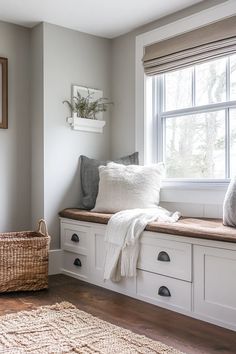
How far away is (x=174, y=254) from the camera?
270cm

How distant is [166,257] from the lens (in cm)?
275

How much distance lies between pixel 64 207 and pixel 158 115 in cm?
120

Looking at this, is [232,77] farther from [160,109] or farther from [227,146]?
[160,109]

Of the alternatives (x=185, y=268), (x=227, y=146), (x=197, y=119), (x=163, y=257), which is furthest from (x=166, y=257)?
(x=197, y=119)

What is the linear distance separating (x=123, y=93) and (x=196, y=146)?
3.23 feet

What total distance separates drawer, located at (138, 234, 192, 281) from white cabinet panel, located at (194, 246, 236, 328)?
0.07 m

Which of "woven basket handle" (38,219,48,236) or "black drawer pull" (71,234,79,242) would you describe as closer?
"woven basket handle" (38,219,48,236)

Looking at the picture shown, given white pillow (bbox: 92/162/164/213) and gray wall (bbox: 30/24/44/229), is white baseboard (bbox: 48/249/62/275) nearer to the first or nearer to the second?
gray wall (bbox: 30/24/44/229)

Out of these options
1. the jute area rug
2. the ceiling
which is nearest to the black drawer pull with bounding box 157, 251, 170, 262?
the jute area rug

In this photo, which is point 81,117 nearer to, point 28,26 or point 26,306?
point 28,26

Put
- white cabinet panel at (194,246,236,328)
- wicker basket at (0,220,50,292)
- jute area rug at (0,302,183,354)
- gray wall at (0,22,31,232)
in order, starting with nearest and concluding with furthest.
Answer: jute area rug at (0,302,183,354), white cabinet panel at (194,246,236,328), wicker basket at (0,220,50,292), gray wall at (0,22,31,232)

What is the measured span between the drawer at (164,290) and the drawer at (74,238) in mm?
696

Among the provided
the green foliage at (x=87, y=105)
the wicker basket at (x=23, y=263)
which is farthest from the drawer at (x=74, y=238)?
the green foliage at (x=87, y=105)

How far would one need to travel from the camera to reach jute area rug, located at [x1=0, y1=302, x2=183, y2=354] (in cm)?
208
